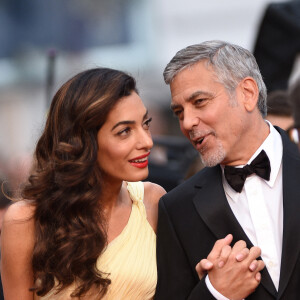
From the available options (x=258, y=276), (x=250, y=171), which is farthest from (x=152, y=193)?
(x=258, y=276)

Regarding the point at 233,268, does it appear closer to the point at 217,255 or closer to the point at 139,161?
the point at 217,255

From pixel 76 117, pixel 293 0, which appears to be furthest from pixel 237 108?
pixel 293 0

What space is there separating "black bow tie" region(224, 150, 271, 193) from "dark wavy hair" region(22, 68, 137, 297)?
0.78 metres

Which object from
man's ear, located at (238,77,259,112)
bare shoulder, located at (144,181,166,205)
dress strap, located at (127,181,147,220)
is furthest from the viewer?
bare shoulder, located at (144,181,166,205)

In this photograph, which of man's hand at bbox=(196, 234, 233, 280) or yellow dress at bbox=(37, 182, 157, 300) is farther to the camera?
yellow dress at bbox=(37, 182, 157, 300)

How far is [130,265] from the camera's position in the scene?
396 centimetres

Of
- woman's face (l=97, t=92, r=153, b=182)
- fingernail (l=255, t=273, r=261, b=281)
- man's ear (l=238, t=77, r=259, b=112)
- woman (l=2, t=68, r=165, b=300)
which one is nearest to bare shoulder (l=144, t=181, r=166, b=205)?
woman (l=2, t=68, r=165, b=300)

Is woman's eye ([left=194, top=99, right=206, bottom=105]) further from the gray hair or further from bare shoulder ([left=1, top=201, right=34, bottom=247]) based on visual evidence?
bare shoulder ([left=1, top=201, right=34, bottom=247])

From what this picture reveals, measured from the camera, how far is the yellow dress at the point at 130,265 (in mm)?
3877

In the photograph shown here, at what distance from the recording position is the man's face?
3699 millimetres

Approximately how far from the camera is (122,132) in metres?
3.89

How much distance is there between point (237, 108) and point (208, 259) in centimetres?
83

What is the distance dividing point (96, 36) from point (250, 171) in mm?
12623

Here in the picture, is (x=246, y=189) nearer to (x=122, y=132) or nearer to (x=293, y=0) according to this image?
(x=122, y=132)
